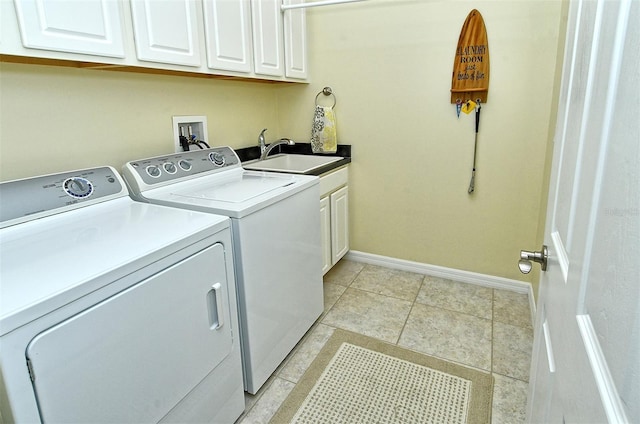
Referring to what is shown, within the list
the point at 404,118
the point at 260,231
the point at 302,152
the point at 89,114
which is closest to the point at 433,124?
the point at 404,118

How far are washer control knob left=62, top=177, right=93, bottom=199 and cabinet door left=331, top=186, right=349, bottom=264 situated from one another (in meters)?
1.49

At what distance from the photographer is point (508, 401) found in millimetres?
1646

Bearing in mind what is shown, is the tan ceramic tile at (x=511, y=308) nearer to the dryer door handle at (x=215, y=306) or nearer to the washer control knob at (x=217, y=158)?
the dryer door handle at (x=215, y=306)

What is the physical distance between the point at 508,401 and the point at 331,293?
1.25m

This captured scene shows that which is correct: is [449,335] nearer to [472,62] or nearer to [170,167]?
[472,62]

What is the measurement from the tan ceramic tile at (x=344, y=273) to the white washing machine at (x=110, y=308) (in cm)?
131

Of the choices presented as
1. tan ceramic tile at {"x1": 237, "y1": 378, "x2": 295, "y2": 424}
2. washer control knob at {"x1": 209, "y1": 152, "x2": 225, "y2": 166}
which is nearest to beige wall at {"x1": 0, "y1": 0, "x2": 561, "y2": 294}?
washer control knob at {"x1": 209, "y1": 152, "x2": 225, "y2": 166}

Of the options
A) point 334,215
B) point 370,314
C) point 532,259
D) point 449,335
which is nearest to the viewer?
point 532,259

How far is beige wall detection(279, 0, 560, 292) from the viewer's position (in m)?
2.23

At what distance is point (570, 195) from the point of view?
70 cm

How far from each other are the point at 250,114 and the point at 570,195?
7.66 feet

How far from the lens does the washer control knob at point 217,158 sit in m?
2.10

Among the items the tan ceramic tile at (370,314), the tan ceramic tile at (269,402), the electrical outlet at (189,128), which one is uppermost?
the electrical outlet at (189,128)

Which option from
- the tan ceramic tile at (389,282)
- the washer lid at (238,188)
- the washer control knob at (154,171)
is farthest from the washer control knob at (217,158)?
the tan ceramic tile at (389,282)
